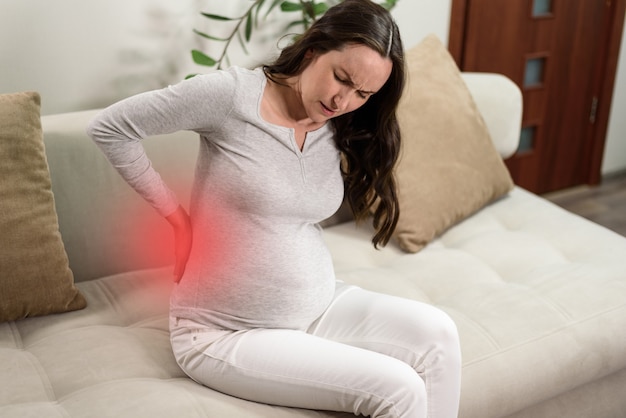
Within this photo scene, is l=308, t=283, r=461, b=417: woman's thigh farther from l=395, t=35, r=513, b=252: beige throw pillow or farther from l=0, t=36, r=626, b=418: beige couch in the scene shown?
l=395, t=35, r=513, b=252: beige throw pillow

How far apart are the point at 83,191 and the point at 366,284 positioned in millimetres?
715

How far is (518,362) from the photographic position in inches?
65.1

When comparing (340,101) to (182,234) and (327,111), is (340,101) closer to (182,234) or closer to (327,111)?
(327,111)

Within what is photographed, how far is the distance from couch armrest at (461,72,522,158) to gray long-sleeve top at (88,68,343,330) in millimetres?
1073

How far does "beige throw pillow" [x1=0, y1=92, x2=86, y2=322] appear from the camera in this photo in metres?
1.60

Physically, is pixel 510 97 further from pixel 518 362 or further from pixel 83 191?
pixel 83 191

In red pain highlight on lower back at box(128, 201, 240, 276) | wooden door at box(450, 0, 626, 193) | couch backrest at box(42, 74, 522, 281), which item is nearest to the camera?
red pain highlight on lower back at box(128, 201, 240, 276)

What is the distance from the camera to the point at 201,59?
2180mm

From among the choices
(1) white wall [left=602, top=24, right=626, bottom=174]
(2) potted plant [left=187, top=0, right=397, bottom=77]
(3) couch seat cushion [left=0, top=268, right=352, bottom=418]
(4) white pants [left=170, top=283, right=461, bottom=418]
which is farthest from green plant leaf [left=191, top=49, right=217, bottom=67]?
(1) white wall [left=602, top=24, right=626, bottom=174]

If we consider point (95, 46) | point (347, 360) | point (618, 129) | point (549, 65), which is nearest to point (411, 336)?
point (347, 360)

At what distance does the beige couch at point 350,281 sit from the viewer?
56.4 inches

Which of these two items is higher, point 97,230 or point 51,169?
point 51,169

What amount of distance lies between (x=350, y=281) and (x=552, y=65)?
71.7 inches

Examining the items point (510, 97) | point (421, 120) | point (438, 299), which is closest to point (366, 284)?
point (438, 299)
